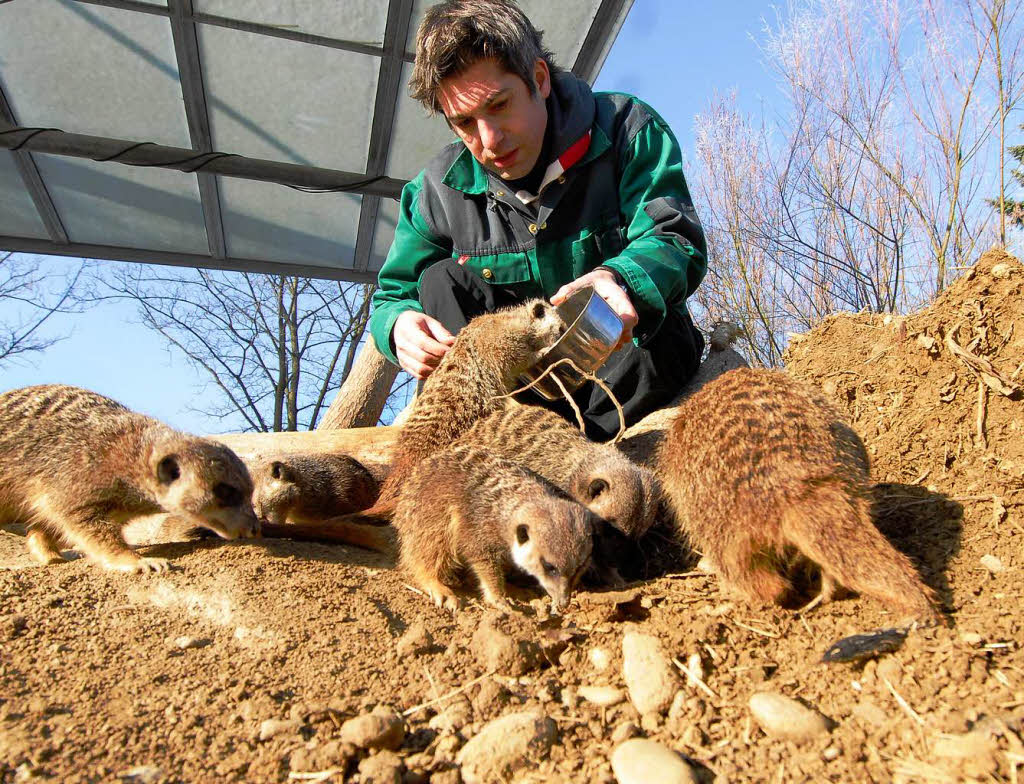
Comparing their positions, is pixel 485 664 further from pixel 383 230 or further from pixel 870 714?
pixel 383 230

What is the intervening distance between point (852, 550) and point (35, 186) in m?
7.74

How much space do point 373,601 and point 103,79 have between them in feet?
18.7

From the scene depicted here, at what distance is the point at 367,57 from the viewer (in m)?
5.80

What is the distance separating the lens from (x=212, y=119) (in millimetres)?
6238

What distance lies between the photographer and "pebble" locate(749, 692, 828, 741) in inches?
55.9

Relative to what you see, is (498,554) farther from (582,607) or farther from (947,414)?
(947,414)

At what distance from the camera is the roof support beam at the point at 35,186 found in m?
5.97

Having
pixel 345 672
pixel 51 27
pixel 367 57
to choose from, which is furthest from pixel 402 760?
pixel 51 27

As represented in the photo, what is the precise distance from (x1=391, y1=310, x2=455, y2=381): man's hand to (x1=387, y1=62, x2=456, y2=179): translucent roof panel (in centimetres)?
306

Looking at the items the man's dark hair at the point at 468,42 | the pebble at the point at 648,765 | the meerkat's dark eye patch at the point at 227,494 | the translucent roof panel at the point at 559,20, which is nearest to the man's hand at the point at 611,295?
the man's dark hair at the point at 468,42

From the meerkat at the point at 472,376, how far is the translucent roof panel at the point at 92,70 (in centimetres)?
397

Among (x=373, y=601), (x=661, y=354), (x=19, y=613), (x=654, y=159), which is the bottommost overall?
(x=373, y=601)

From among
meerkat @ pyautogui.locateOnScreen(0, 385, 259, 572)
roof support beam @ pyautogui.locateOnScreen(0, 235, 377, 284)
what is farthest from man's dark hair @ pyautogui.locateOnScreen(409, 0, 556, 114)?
roof support beam @ pyautogui.locateOnScreen(0, 235, 377, 284)

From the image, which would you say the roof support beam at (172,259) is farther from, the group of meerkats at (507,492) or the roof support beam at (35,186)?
the group of meerkats at (507,492)
